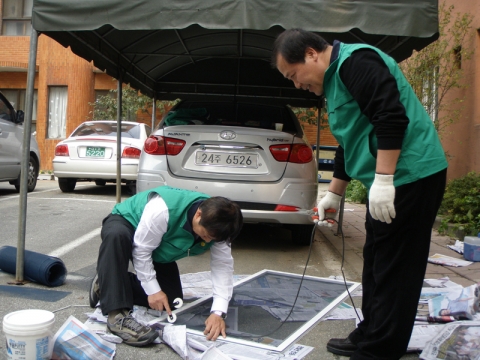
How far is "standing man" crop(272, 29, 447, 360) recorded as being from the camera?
218 cm

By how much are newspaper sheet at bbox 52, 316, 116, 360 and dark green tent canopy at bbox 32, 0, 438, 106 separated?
232 cm

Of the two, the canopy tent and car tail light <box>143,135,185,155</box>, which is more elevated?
the canopy tent

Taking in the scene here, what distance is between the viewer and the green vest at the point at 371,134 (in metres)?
2.25

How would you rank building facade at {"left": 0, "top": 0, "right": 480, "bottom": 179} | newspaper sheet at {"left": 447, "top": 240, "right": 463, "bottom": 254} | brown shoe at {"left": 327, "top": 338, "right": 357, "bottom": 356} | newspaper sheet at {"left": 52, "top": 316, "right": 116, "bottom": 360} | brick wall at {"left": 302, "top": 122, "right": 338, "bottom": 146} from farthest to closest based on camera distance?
brick wall at {"left": 302, "top": 122, "right": 338, "bottom": 146}
building facade at {"left": 0, "top": 0, "right": 480, "bottom": 179}
newspaper sheet at {"left": 447, "top": 240, "right": 463, "bottom": 254}
brown shoe at {"left": 327, "top": 338, "right": 357, "bottom": 356}
newspaper sheet at {"left": 52, "top": 316, "right": 116, "bottom": 360}

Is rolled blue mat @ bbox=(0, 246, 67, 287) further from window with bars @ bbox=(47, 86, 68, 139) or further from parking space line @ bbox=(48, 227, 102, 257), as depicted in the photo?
window with bars @ bbox=(47, 86, 68, 139)

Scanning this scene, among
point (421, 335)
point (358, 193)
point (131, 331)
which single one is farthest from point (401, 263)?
point (358, 193)

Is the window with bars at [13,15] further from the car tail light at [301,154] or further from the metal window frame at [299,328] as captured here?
the metal window frame at [299,328]

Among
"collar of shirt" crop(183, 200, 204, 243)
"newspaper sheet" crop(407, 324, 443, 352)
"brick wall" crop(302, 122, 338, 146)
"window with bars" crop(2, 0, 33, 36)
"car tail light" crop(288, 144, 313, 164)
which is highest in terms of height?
"window with bars" crop(2, 0, 33, 36)

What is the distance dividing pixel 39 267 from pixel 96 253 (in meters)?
1.35

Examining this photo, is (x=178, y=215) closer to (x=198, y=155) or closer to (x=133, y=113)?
(x=198, y=155)

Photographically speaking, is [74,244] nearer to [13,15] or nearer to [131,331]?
[131,331]

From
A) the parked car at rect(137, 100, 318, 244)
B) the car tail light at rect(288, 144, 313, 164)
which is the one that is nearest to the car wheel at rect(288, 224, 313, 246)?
the parked car at rect(137, 100, 318, 244)

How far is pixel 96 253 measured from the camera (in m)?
5.20

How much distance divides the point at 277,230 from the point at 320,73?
183 inches
